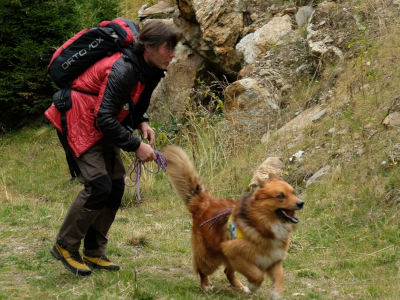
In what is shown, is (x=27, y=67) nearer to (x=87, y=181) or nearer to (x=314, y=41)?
(x=314, y=41)

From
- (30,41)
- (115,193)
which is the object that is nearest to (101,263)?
(115,193)

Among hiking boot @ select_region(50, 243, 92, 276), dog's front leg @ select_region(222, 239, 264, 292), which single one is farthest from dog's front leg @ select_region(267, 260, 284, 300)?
hiking boot @ select_region(50, 243, 92, 276)

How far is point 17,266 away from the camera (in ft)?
20.3

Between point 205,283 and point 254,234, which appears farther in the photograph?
point 205,283

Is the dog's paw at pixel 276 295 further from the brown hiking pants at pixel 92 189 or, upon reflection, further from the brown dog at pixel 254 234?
the brown hiking pants at pixel 92 189

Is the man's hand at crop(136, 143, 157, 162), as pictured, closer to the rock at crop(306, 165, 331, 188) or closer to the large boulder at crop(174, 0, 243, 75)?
the rock at crop(306, 165, 331, 188)

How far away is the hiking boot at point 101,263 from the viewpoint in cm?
596

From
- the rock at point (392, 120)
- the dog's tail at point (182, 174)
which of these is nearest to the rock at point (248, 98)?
the rock at point (392, 120)

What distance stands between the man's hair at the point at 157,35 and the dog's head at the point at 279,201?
155 centimetres

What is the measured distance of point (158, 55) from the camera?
5.15m

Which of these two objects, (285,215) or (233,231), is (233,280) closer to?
(233,231)

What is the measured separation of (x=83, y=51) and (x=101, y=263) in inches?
87.0

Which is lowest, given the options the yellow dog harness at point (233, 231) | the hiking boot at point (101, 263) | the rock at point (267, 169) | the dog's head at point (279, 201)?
the rock at point (267, 169)

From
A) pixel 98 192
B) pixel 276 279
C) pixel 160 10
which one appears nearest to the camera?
pixel 276 279
